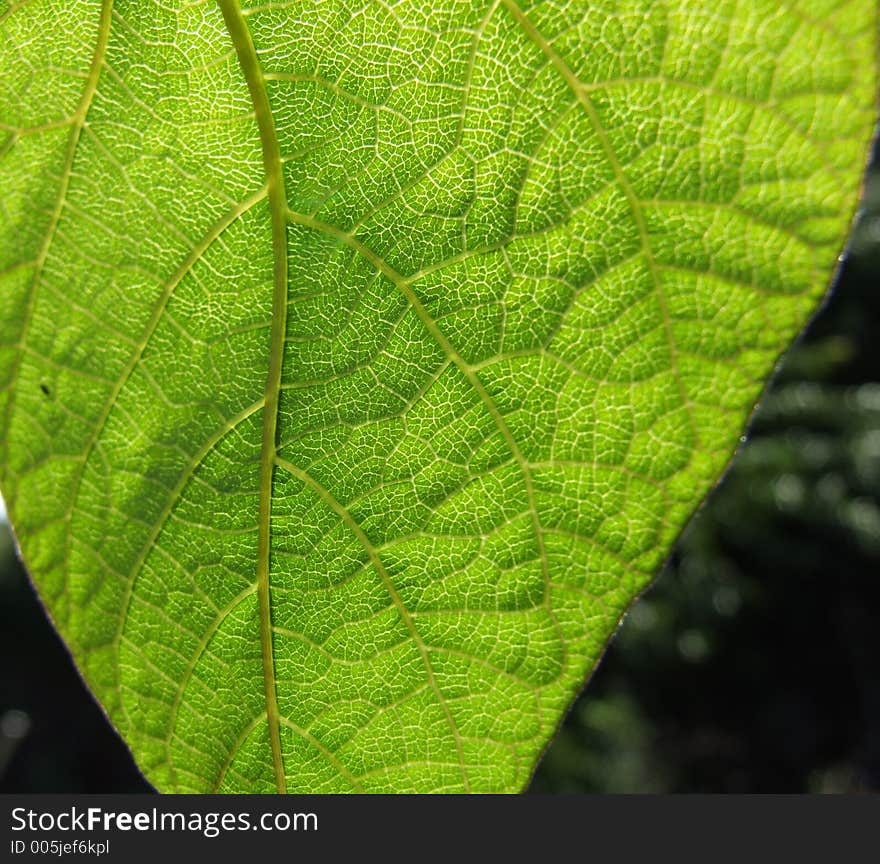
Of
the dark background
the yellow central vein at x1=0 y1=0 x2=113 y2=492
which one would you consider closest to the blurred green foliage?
the dark background

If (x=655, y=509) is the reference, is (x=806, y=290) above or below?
above

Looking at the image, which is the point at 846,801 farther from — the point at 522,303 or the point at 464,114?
the point at 464,114

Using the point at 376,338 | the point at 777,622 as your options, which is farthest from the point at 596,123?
the point at 777,622

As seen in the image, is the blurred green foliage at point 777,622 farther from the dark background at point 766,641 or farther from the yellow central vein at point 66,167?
the yellow central vein at point 66,167

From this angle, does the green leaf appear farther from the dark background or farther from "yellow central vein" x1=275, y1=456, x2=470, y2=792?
the dark background

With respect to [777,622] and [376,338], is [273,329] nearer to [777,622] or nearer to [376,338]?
[376,338]

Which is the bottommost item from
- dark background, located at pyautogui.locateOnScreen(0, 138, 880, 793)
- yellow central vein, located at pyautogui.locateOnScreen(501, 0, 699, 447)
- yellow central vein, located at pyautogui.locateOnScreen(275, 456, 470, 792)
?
dark background, located at pyautogui.locateOnScreen(0, 138, 880, 793)

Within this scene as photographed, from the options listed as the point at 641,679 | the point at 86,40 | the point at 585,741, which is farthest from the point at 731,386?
the point at 641,679
